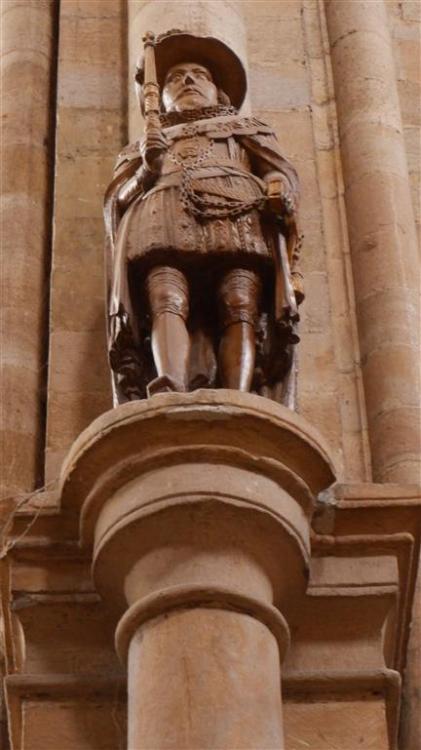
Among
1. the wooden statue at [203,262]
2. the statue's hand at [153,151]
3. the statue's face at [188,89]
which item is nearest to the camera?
the wooden statue at [203,262]

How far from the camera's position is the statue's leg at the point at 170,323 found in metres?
4.17

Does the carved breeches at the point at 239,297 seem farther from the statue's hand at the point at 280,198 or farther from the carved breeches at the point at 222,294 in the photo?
the statue's hand at the point at 280,198

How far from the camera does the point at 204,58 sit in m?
5.18

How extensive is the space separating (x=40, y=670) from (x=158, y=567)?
1.50 feet

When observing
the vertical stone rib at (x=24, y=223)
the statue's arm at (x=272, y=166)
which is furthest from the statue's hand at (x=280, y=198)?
the vertical stone rib at (x=24, y=223)

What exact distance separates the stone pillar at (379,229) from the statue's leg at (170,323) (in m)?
0.85

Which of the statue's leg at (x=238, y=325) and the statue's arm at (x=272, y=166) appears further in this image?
the statue's arm at (x=272, y=166)

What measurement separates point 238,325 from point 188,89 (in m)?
1.03

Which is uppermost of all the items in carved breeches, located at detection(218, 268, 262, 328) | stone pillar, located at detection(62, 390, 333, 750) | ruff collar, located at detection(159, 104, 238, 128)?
ruff collar, located at detection(159, 104, 238, 128)

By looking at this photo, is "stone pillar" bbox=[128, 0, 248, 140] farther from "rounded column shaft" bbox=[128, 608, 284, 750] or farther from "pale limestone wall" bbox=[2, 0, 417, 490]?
"rounded column shaft" bbox=[128, 608, 284, 750]

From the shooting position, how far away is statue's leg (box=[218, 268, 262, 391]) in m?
4.25

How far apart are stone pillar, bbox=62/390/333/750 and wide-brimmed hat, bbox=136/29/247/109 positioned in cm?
159

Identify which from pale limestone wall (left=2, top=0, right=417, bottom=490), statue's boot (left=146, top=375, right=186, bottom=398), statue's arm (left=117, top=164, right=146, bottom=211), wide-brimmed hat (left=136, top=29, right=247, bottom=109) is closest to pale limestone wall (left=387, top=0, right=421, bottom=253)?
pale limestone wall (left=2, top=0, right=417, bottom=490)

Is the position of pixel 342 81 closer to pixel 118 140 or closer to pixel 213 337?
pixel 118 140
